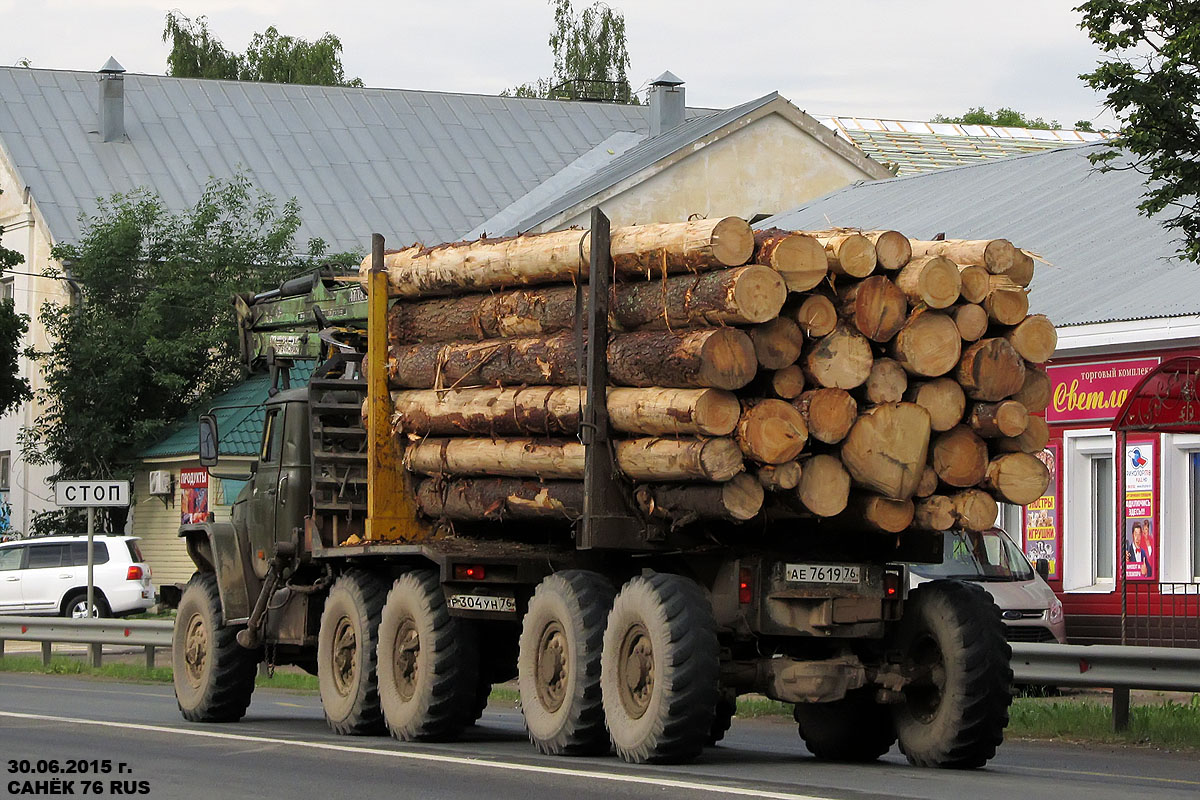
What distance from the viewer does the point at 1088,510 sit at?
→ 84.4ft

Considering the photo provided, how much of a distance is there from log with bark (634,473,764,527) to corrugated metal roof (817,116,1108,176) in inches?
1378

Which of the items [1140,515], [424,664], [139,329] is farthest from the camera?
[139,329]

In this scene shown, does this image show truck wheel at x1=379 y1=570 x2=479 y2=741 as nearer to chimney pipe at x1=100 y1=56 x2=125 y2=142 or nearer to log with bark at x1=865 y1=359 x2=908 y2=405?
log with bark at x1=865 y1=359 x2=908 y2=405

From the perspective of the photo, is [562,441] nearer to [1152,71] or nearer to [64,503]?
[1152,71]

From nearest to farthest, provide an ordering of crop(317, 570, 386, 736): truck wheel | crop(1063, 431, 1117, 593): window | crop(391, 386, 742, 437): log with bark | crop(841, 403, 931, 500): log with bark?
crop(391, 386, 742, 437): log with bark < crop(841, 403, 931, 500): log with bark < crop(317, 570, 386, 736): truck wheel < crop(1063, 431, 1117, 593): window

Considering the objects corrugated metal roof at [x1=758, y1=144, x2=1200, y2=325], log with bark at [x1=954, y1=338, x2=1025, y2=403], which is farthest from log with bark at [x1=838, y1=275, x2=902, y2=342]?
corrugated metal roof at [x1=758, y1=144, x2=1200, y2=325]

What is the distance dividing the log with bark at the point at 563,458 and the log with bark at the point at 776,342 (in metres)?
0.54

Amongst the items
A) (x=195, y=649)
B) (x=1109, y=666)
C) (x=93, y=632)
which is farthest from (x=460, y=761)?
(x=93, y=632)

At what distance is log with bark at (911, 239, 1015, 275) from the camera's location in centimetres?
1284

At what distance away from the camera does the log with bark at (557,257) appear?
1227cm

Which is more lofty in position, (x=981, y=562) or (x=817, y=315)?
(x=817, y=315)

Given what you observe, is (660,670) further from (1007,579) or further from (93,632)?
(93,632)

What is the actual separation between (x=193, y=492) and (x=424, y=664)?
27.9 meters

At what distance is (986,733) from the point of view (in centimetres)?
1277
